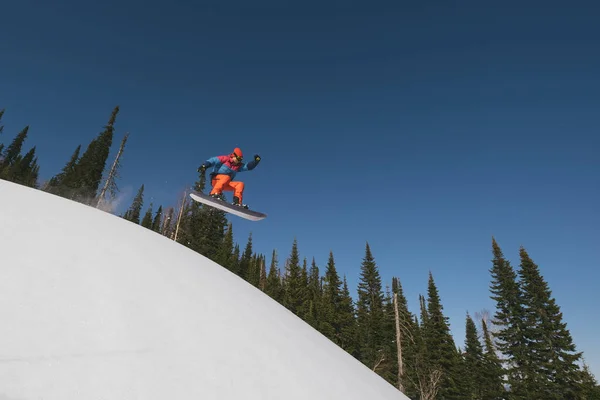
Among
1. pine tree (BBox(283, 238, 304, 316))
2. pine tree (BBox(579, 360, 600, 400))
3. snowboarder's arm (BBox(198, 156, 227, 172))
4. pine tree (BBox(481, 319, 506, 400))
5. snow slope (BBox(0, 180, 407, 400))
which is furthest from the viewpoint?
pine tree (BBox(283, 238, 304, 316))

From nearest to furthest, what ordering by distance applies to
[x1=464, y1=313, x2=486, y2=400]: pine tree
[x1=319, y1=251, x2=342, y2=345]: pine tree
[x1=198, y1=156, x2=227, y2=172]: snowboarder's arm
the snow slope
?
the snow slope < [x1=198, y1=156, x2=227, y2=172]: snowboarder's arm < [x1=464, y1=313, x2=486, y2=400]: pine tree < [x1=319, y1=251, x2=342, y2=345]: pine tree

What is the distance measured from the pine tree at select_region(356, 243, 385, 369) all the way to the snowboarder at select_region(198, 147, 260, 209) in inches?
1167

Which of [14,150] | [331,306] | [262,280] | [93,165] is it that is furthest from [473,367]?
[14,150]

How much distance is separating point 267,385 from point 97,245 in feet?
5.50

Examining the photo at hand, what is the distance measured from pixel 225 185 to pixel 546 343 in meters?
29.5

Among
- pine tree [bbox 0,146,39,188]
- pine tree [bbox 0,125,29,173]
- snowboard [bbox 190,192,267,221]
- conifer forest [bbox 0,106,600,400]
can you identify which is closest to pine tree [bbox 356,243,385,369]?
conifer forest [bbox 0,106,600,400]

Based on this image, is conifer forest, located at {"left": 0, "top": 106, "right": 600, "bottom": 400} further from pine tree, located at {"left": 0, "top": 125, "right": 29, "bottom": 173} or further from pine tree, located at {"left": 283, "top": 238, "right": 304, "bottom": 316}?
pine tree, located at {"left": 0, "top": 125, "right": 29, "bottom": 173}

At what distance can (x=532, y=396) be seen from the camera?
2328 centimetres

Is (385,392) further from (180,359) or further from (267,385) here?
(180,359)

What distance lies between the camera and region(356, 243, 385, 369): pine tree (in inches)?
1393

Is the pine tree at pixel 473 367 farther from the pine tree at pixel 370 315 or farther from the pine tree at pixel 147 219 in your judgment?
the pine tree at pixel 147 219

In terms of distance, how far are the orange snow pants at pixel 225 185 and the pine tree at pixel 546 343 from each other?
27922 millimetres

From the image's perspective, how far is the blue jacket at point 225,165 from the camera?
820 centimetres

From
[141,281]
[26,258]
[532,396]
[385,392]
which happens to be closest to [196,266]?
[141,281]
